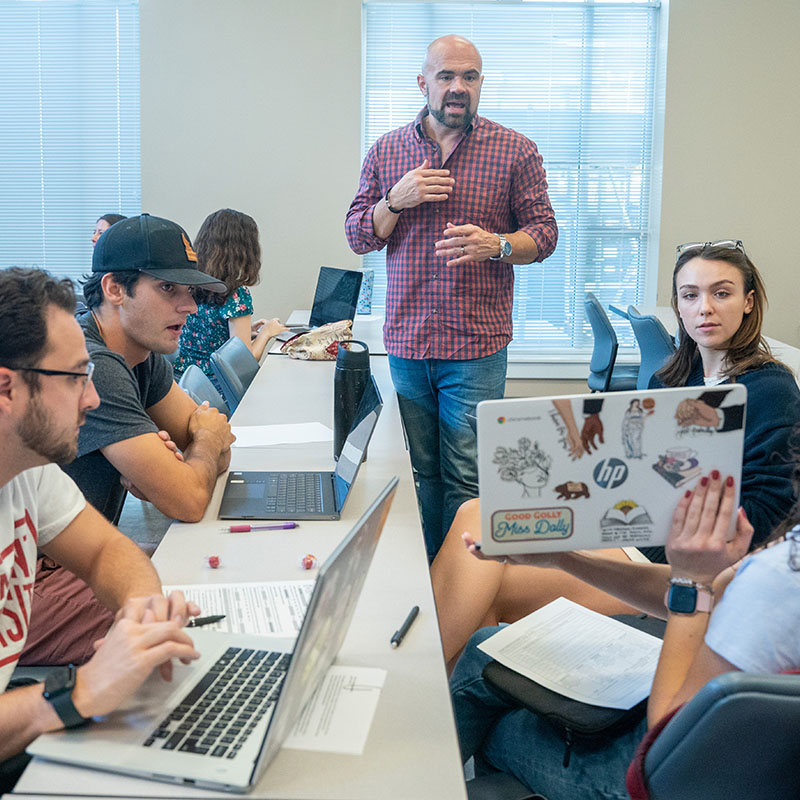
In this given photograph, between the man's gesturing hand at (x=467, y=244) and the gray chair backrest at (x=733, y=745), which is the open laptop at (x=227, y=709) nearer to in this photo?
the gray chair backrest at (x=733, y=745)

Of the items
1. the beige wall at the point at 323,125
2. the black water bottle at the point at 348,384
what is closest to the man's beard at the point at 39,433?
the black water bottle at the point at 348,384

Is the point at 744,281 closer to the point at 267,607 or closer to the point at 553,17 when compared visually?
the point at 267,607

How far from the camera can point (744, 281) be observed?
2.26 metres

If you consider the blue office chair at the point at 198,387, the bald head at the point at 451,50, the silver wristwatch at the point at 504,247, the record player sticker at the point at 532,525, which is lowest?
the blue office chair at the point at 198,387

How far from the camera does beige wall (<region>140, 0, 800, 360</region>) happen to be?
530 cm

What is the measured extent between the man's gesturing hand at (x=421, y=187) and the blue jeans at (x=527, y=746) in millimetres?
1551

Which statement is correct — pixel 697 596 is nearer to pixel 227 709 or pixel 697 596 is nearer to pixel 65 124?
pixel 227 709

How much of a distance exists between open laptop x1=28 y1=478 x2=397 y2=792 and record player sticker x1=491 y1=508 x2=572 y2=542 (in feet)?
0.51

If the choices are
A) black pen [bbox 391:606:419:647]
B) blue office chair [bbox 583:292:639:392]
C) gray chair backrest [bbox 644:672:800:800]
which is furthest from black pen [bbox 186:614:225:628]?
blue office chair [bbox 583:292:639:392]

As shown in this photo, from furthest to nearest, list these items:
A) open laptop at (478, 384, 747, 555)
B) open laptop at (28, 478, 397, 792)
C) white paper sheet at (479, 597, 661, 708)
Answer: white paper sheet at (479, 597, 661, 708), open laptop at (478, 384, 747, 555), open laptop at (28, 478, 397, 792)

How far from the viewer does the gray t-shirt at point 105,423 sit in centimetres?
181

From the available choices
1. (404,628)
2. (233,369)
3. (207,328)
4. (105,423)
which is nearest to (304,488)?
(105,423)

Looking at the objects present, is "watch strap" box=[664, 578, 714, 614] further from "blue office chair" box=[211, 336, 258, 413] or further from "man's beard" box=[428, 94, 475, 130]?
"blue office chair" box=[211, 336, 258, 413]

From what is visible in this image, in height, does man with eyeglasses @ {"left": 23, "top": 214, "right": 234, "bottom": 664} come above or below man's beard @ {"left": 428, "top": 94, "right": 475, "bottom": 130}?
below
